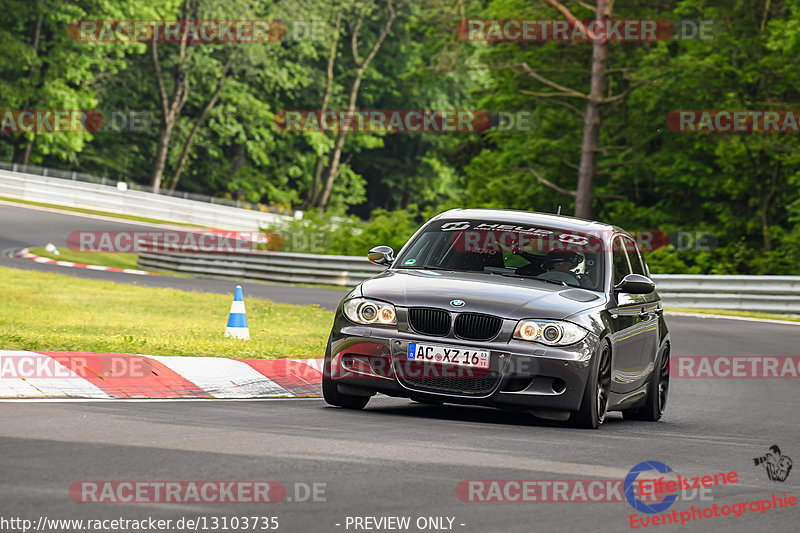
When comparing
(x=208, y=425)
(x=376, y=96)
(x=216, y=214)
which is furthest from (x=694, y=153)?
(x=376, y=96)

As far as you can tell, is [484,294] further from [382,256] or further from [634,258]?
[634,258]

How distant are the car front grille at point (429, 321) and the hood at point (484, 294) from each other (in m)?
0.05

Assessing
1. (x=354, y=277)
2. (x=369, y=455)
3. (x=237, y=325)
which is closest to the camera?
(x=369, y=455)

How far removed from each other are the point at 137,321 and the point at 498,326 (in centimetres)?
878

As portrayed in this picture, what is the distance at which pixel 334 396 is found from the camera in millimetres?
9852

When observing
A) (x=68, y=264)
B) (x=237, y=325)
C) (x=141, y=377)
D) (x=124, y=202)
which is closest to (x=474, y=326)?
(x=141, y=377)

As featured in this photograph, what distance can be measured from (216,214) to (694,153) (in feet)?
78.3

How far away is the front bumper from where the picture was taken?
30.0 ft

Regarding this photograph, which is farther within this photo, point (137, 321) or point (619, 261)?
point (137, 321)

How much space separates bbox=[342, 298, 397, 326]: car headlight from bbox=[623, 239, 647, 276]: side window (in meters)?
3.03

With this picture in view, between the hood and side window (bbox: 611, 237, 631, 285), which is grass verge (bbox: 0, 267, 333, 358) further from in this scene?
side window (bbox: 611, 237, 631, 285)

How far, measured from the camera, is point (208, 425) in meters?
8.31

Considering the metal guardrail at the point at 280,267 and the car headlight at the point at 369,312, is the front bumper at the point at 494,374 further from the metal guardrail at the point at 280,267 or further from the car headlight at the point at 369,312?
the metal guardrail at the point at 280,267

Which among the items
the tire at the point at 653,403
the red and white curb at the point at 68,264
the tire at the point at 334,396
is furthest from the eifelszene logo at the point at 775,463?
the red and white curb at the point at 68,264
